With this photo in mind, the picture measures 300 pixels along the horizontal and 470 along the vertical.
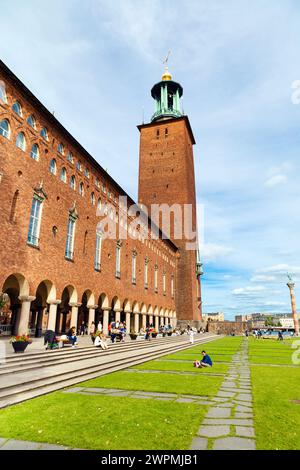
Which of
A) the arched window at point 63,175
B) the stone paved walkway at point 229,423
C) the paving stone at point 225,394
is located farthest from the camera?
the arched window at point 63,175

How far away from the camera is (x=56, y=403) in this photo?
280 inches

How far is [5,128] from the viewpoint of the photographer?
16.4 meters

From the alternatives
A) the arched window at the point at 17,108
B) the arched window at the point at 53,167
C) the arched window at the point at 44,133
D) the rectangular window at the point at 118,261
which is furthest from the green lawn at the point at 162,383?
the rectangular window at the point at 118,261

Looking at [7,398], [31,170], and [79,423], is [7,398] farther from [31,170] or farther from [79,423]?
[31,170]

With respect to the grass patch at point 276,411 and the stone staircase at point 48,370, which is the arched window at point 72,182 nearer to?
the stone staircase at point 48,370

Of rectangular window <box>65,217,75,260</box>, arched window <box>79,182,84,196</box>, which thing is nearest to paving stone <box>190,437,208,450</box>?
rectangular window <box>65,217,75,260</box>

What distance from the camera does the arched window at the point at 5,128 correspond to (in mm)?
16109

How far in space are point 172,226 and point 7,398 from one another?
49.3m

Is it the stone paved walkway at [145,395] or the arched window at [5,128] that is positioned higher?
the arched window at [5,128]

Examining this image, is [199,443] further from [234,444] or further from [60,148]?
[60,148]

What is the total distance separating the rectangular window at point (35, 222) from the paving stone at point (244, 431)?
14.6m

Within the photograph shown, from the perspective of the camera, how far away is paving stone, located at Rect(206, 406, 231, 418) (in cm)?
625
